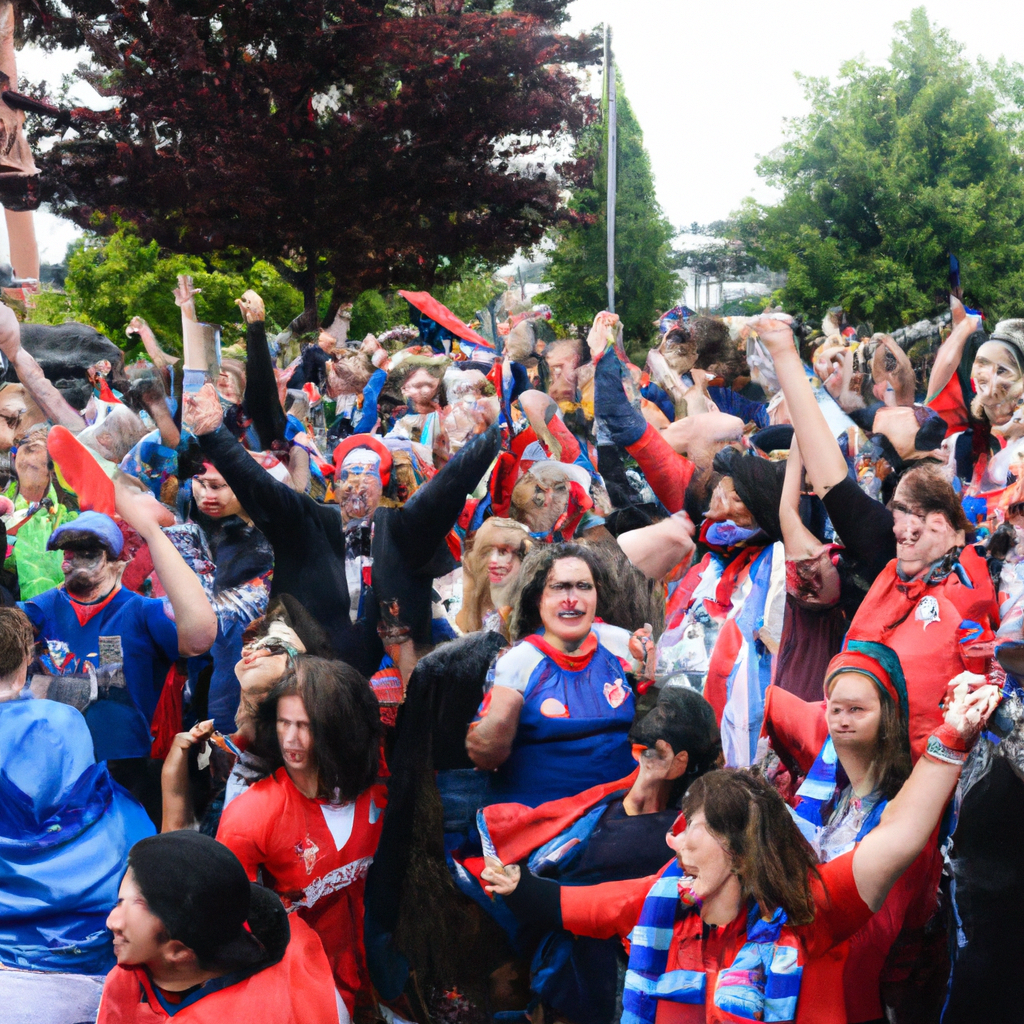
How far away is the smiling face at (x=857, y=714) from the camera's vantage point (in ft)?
7.44

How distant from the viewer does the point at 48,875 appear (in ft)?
8.79

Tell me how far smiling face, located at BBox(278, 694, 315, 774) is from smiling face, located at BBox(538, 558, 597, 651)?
639 mm

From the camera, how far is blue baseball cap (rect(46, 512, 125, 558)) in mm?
3201

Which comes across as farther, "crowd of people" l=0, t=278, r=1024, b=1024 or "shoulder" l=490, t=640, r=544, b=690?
"shoulder" l=490, t=640, r=544, b=690

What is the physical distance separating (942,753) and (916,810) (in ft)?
0.40

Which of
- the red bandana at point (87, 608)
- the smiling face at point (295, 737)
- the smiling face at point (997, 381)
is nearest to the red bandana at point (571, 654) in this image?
the smiling face at point (295, 737)

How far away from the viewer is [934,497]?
2559 mm

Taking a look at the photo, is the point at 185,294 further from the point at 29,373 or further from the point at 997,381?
the point at 997,381

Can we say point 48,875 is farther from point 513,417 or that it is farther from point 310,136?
point 310,136

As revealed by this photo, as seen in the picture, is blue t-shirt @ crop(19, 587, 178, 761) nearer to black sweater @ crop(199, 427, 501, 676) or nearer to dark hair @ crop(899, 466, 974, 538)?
black sweater @ crop(199, 427, 501, 676)

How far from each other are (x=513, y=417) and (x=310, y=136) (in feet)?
11.6

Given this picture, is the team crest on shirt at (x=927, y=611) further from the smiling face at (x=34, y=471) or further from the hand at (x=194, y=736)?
the smiling face at (x=34, y=471)

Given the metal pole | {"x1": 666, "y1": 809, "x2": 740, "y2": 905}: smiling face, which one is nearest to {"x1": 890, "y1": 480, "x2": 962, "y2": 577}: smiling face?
{"x1": 666, "y1": 809, "x2": 740, "y2": 905}: smiling face

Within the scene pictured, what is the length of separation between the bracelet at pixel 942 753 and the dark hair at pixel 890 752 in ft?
0.56
